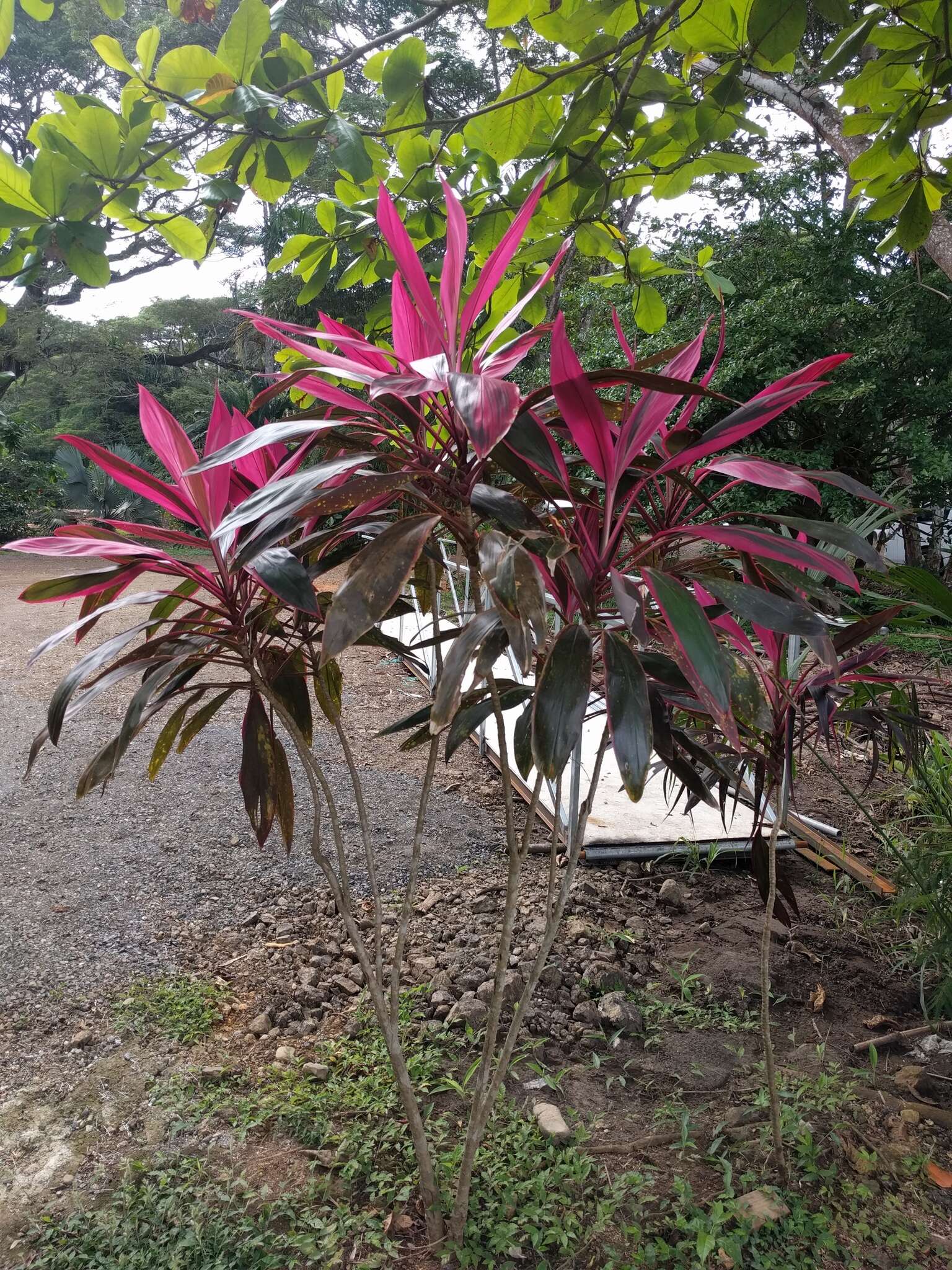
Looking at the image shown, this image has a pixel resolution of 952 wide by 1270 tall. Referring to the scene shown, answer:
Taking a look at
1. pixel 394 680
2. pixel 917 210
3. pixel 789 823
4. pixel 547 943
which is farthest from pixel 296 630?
pixel 394 680

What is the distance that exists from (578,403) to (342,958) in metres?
1.60

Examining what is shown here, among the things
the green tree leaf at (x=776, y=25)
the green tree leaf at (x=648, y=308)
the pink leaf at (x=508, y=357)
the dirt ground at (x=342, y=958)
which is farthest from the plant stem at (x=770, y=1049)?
the green tree leaf at (x=776, y=25)

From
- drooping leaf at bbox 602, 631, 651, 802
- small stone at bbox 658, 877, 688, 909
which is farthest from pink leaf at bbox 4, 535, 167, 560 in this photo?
small stone at bbox 658, 877, 688, 909

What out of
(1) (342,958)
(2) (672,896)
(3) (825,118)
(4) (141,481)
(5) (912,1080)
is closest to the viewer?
(4) (141,481)

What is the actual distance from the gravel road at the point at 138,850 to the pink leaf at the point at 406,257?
1.59m

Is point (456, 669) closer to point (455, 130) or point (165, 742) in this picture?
point (165, 742)

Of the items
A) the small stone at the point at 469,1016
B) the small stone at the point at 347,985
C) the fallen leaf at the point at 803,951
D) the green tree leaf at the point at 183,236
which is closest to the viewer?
the green tree leaf at the point at 183,236

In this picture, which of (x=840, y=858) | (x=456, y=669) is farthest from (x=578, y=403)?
(x=840, y=858)

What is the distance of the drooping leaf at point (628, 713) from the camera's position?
73 cm

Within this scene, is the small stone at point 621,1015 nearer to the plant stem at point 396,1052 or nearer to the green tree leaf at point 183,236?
the plant stem at point 396,1052

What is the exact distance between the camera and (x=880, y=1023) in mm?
1758

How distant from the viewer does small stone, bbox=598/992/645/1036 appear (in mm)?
1707

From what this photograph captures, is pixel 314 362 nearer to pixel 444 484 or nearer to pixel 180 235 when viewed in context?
pixel 444 484

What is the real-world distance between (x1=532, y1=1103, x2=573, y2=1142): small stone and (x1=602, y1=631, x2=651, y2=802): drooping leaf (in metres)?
0.94
